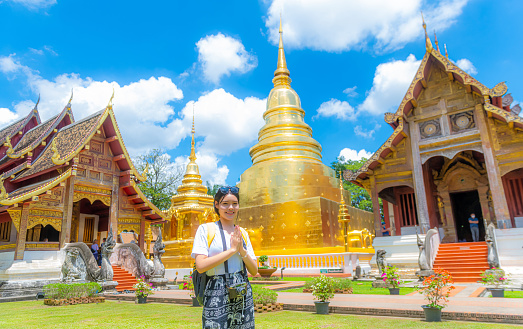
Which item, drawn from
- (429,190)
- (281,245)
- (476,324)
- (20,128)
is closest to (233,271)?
(476,324)

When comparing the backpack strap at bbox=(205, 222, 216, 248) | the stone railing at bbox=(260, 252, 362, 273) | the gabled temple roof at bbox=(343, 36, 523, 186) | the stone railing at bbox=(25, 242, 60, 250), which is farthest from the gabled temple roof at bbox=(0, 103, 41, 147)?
the backpack strap at bbox=(205, 222, 216, 248)

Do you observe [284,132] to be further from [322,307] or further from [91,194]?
[322,307]

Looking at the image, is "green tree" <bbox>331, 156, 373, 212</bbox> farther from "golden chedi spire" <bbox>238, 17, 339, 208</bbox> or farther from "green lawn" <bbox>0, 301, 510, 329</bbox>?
"green lawn" <bbox>0, 301, 510, 329</bbox>

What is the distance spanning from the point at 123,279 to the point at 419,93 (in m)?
14.5

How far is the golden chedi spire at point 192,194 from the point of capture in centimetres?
2661

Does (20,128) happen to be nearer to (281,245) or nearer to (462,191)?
(281,245)

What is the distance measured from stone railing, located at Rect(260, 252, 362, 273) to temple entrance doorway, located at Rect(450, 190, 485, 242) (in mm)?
5935

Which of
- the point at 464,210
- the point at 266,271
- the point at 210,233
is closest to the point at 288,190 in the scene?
the point at 266,271

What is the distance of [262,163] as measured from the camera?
75.7 ft

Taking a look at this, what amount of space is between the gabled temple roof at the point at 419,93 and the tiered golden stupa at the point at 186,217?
11968mm

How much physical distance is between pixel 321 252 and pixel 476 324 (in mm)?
11459

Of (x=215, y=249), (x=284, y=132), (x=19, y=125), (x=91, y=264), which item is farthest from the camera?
(x=284, y=132)

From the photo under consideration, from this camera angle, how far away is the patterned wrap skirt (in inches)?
103

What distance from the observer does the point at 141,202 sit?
1620 centimetres
